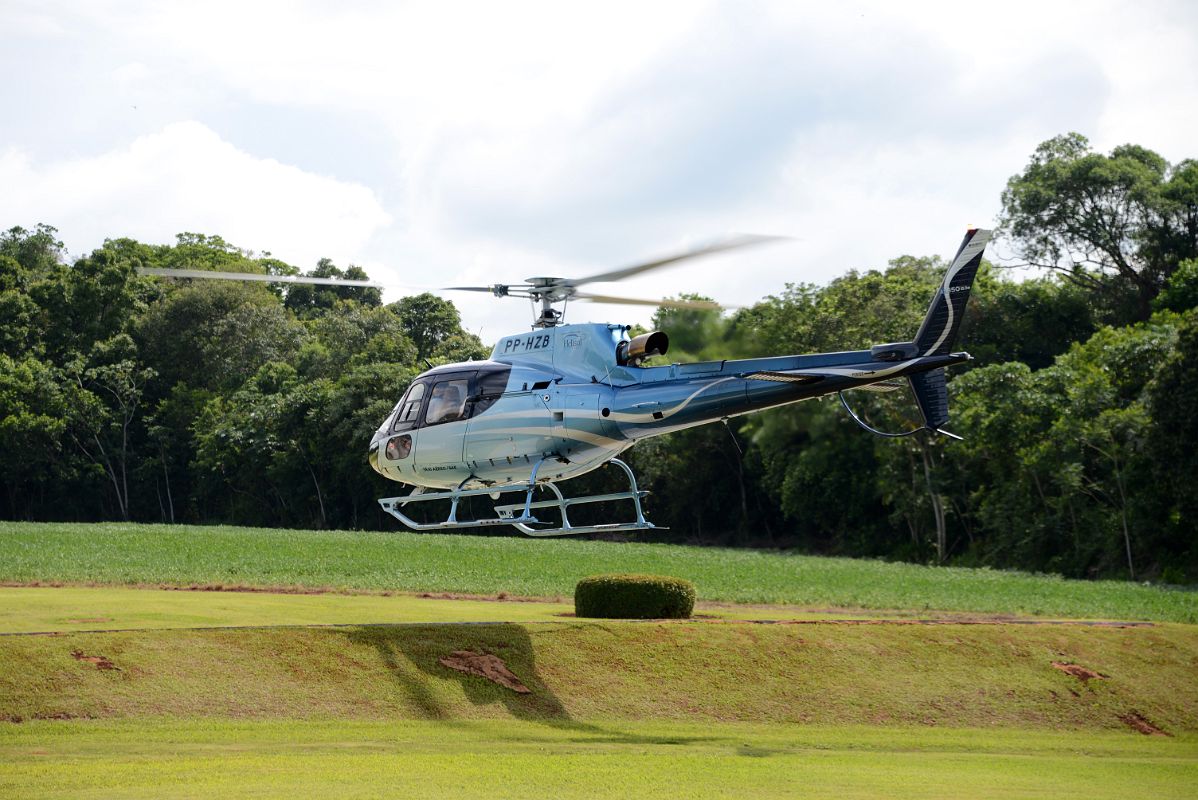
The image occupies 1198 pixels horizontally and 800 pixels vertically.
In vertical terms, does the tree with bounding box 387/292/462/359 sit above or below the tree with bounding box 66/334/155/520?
above

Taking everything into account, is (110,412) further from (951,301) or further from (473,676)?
(951,301)

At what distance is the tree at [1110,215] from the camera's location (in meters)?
68.1

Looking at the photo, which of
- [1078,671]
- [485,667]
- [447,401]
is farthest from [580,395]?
[1078,671]

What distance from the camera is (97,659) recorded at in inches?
775

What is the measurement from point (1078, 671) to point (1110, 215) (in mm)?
52353

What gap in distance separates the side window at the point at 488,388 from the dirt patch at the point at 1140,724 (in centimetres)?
1287

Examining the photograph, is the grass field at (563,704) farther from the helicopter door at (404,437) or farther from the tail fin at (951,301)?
the tail fin at (951,301)

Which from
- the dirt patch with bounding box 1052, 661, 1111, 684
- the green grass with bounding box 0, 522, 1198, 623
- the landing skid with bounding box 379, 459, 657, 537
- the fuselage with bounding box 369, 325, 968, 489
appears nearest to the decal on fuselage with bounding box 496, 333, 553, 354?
the fuselage with bounding box 369, 325, 968, 489

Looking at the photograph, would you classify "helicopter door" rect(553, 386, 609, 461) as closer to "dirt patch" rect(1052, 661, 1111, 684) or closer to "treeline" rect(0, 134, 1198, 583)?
"treeline" rect(0, 134, 1198, 583)

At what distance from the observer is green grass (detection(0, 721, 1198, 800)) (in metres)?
15.8

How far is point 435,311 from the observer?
272 ft

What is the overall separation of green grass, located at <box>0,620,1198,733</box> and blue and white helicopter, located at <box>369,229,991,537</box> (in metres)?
2.56

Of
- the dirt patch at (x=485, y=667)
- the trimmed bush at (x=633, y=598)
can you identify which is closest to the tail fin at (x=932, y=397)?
the dirt patch at (x=485, y=667)

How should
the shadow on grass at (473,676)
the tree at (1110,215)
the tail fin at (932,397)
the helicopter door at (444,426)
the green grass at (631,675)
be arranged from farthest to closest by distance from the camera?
1. the tree at (1110,215)
2. the helicopter door at (444,426)
3. the shadow on grass at (473,676)
4. the green grass at (631,675)
5. the tail fin at (932,397)
